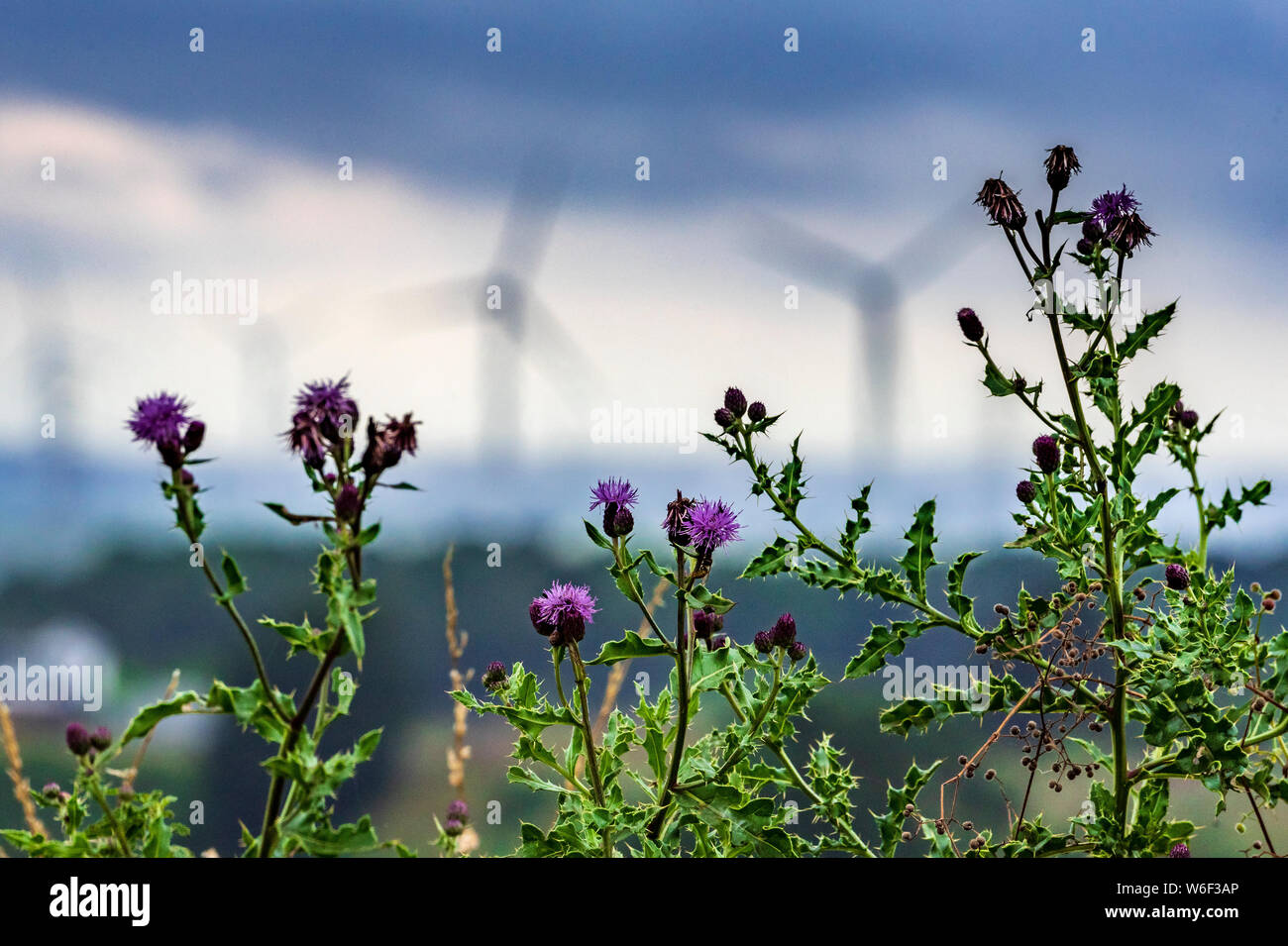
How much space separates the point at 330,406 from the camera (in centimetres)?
208

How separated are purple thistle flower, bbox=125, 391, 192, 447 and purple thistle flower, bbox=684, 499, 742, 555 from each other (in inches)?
46.2

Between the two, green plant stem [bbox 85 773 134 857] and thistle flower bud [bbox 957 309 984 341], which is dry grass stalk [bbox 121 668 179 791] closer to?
green plant stem [bbox 85 773 134 857]

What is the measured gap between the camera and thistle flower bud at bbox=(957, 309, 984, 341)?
3172mm

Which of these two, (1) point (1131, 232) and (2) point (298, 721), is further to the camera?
(1) point (1131, 232)

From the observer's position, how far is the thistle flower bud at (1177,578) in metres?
3.09

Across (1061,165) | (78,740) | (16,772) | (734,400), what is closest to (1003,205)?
(1061,165)

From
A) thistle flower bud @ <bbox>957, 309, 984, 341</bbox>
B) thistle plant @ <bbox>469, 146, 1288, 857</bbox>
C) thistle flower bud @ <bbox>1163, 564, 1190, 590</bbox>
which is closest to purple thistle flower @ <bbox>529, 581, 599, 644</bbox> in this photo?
thistle plant @ <bbox>469, 146, 1288, 857</bbox>

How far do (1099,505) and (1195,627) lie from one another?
0.44 m

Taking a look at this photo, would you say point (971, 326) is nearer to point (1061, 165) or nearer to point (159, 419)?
point (1061, 165)

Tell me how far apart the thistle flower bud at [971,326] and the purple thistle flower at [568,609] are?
141 centimetres

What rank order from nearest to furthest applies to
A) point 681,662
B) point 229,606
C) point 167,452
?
point 229,606 < point 167,452 < point 681,662

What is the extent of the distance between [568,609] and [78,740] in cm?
113
